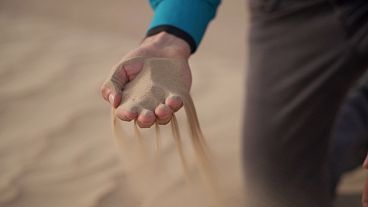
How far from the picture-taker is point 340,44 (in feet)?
3.37

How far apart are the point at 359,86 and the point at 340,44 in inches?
19.2

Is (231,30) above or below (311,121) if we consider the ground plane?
below

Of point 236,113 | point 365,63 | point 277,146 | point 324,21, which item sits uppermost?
point 324,21

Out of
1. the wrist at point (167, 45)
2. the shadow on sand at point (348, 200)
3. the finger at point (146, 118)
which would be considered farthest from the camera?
the shadow on sand at point (348, 200)

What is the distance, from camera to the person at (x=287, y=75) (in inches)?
39.5

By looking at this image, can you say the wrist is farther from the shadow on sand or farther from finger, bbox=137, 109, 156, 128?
the shadow on sand

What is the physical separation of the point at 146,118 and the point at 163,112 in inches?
1.2

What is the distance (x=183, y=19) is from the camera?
102 cm

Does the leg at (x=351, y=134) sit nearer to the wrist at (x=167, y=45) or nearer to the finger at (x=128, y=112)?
the wrist at (x=167, y=45)

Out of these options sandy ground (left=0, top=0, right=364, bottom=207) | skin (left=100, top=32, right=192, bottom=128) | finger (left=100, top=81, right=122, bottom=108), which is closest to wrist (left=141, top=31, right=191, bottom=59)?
skin (left=100, top=32, right=192, bottom=128)

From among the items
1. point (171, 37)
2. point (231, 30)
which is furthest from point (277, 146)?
point (231, 30)

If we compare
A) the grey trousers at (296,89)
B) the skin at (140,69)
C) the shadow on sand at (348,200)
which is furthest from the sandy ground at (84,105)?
the skin at (140,69)

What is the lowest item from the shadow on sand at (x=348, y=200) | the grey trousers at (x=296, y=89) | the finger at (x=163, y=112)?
the shadow on sand at (x=348, y=200)

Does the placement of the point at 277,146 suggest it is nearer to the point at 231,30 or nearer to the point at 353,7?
the point at 353,7
